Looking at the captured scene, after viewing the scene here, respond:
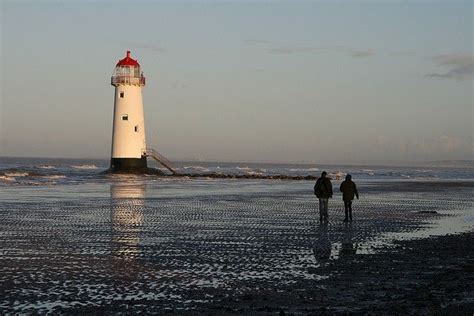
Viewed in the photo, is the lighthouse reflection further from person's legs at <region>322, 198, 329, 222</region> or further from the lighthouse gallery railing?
the lighthouse gallery railing

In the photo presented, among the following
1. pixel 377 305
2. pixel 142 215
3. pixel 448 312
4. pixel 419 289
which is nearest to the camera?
pixel 448 312

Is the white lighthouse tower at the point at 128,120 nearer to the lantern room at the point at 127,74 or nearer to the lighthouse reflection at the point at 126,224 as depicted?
the lantern room at the point at 127,74

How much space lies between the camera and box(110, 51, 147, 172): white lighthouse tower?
187ft

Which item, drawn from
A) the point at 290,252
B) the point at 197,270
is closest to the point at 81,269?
the point at 197,270

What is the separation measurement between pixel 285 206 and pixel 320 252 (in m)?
14.0

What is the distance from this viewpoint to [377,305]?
9250 millimetres

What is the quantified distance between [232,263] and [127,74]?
46327 mm

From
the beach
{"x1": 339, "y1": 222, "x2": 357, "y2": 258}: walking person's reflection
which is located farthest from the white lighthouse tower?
{"x1": 339, "y1": 222, "x2": 357, "y2": 258}: walking person's reflection

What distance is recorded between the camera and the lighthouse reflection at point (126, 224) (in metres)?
14.6

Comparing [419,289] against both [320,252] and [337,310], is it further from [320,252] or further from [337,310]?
[320,252]

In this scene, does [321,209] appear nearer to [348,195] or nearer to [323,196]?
[323,196]

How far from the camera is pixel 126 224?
2022 centimetres

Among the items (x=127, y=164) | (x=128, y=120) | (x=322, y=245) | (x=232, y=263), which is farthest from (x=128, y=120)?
(x=232, y=263)

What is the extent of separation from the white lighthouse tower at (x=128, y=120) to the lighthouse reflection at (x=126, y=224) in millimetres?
22830
